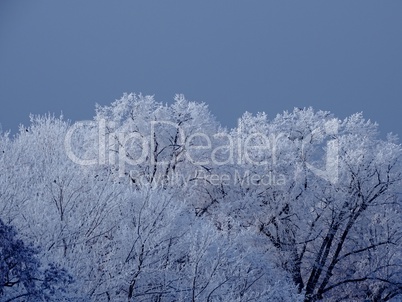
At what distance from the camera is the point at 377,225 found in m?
23.5

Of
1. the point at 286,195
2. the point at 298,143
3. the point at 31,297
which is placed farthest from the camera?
the point at 298,143

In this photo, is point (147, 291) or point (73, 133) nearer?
point (147, 291)

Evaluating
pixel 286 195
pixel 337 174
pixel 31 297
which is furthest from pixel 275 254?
pixel 31 297

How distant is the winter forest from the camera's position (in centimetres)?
1444

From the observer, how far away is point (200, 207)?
25.0 m

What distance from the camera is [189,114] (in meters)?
27.2

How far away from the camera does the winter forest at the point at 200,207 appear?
14.4m

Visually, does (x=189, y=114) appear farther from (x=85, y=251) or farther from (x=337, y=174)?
(x=85, y=251)

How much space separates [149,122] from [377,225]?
12.6 meters

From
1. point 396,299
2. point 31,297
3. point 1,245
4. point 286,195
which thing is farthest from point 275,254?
point 1,245

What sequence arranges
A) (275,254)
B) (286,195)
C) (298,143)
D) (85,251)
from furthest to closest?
1. (298,143)
2. (286,195)
3. (275,254)
4. (85,251)

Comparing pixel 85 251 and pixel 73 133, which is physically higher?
pixel 73 133

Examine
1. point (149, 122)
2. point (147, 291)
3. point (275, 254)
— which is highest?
point (149, 122)

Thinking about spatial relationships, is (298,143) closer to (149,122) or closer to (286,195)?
(286,195)
